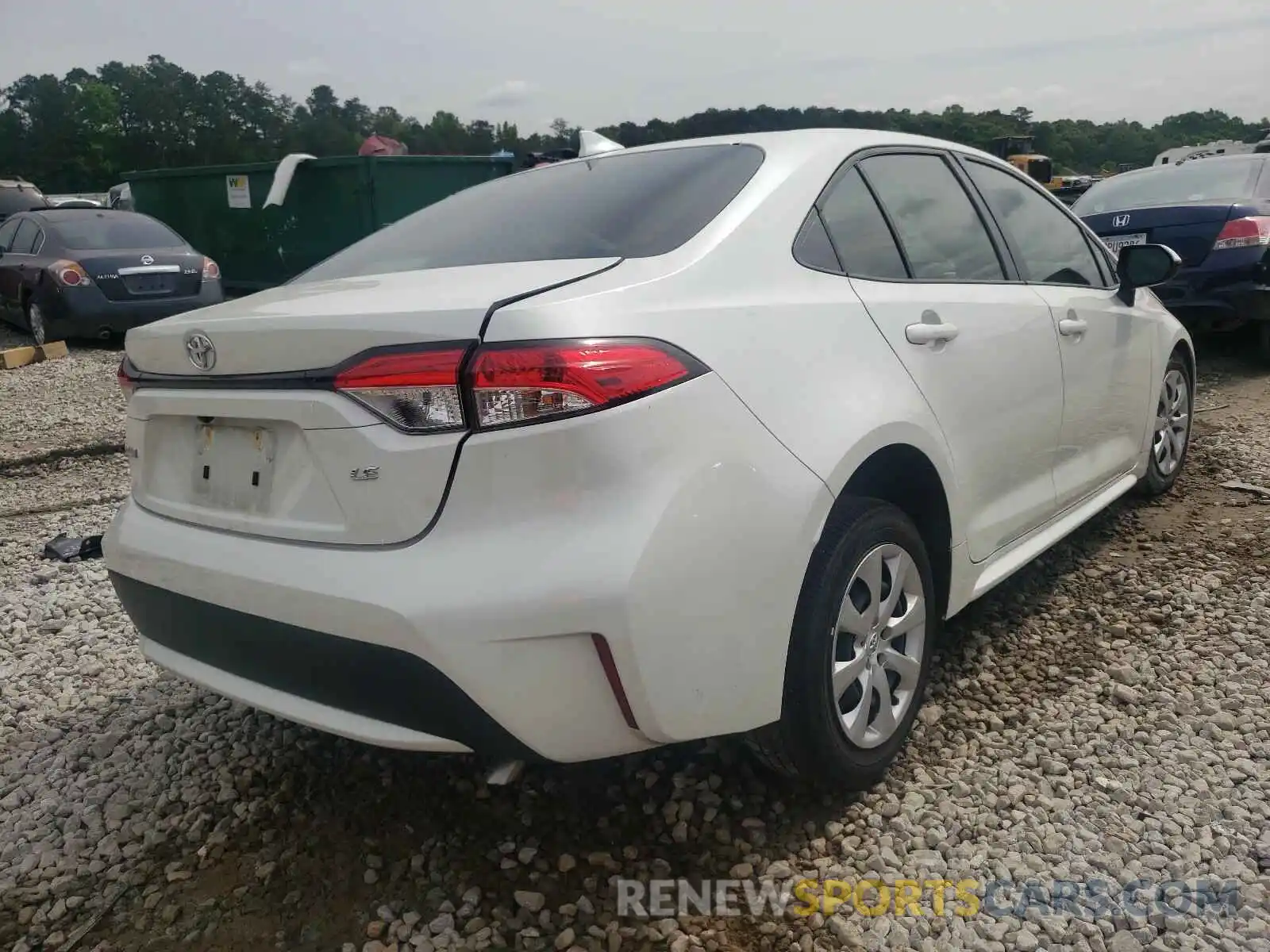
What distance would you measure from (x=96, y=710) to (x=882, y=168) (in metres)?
2.79

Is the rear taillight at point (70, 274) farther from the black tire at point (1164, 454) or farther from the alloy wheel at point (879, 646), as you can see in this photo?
the alloy wheel at point (879, 646)

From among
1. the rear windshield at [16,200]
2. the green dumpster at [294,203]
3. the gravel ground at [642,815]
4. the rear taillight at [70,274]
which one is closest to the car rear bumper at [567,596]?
the gravel ground at [642,815]

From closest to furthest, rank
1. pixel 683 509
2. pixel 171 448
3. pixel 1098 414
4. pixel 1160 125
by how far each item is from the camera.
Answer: pixel 683 509
pixel 171 448
pixel 1098 414
pixel 1160 125

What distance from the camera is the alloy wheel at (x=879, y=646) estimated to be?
2.21m

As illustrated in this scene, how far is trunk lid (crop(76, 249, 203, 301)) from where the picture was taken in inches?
361

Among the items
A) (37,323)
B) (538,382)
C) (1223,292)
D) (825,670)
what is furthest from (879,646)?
(37,323)

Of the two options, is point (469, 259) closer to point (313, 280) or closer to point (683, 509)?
point (313, 280)

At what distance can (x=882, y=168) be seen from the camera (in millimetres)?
2688

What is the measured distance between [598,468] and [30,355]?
9005 millimetres

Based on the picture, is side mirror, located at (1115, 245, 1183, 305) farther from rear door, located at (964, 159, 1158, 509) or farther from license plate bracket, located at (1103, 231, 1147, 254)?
license plate bracket, located at (1103, 231, 1147, 254)

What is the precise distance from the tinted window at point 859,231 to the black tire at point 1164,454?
6.91 feet

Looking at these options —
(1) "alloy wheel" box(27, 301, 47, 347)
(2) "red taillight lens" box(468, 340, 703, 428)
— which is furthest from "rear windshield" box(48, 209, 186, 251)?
(2) "red taillight lens" box(468, 340, 703, 428)

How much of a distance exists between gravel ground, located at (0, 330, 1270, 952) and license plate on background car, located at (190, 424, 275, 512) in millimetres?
844

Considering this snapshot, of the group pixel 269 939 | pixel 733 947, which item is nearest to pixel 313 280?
pixel 269 939
